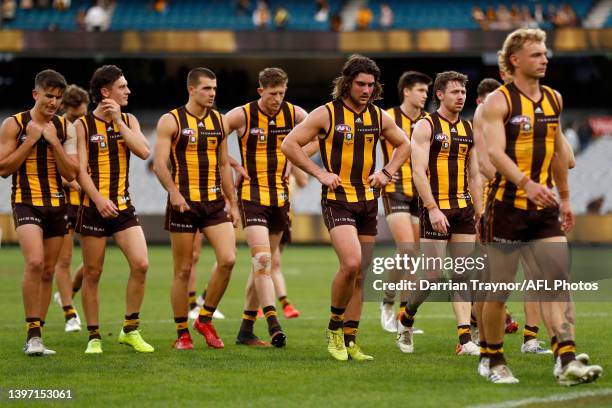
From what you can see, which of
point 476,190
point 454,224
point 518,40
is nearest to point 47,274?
point 454,224

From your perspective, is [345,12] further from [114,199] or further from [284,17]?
[114,199]

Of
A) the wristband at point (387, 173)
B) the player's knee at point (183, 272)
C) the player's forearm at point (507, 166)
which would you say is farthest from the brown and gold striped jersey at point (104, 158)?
the player's forearm at point (507, 166)

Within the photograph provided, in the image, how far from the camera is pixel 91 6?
35812 mm

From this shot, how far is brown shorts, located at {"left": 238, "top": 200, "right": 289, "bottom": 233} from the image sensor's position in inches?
424

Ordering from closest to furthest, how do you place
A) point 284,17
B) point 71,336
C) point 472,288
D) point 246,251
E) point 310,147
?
point 472,288
point 310,147
point 71,336
point 246,251
point 284,17

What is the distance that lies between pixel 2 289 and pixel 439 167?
31.2ft

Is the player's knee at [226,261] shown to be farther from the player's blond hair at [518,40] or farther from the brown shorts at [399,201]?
the player's blond hair at [518,40]

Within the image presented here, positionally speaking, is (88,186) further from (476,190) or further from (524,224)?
(524,224)

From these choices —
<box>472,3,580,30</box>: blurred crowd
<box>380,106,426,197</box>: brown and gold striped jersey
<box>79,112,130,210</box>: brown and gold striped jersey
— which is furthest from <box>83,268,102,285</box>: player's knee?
<box>472,3,580,30</box>: blurred crowd

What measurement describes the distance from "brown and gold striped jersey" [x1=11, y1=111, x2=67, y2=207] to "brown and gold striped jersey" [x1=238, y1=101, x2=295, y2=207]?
188 cm

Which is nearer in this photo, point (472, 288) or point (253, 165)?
point (472, 288)

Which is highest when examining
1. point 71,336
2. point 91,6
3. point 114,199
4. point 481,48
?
point 91,6

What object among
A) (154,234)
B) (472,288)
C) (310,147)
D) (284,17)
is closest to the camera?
(472,288)

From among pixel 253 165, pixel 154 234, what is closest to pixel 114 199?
pixel 253 165
